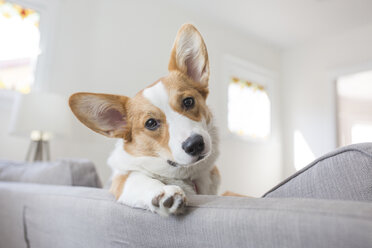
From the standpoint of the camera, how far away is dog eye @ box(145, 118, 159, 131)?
32.0 inches

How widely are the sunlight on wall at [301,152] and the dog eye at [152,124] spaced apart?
431 cm

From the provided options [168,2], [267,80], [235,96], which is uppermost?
[168,2]

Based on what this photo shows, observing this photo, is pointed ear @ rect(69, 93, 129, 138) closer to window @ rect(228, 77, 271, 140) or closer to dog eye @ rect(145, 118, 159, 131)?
dog eye @ rect(145, 118, 159, 131)

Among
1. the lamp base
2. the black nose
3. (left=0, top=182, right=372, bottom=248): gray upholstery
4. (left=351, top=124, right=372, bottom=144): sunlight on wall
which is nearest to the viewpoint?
(left=0, top=182, right=372, bottom=248): gray upholstery

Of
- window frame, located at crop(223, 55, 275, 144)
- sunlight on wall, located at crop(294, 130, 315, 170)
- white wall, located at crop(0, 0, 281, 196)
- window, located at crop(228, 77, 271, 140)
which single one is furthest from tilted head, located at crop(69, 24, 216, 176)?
sunlight on wall, located at crop(294, 130, 315, 170)

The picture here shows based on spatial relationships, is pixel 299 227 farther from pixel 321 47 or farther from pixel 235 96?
pixel 321 47

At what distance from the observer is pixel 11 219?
3.51 feet

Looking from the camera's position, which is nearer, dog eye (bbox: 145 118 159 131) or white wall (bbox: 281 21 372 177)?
dog eye (bbox: 145 118 159 131)

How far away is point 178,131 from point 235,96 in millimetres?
3709

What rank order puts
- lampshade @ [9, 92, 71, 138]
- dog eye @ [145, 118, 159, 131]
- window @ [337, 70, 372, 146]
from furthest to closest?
1. window @ [337, 70, 372, 146]
2. lampshade @ [9, 92, 71, 138]
3. dog eye @ [145, 118, 159, 131]

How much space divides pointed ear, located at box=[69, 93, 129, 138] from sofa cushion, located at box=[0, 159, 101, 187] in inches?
19.6

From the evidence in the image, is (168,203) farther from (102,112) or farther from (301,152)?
(301,152)

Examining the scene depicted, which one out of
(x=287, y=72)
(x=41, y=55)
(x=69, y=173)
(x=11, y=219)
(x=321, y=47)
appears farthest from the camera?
(x=287, y=72)

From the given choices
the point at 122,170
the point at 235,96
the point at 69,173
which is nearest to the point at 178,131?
the point at 122,170
